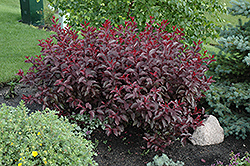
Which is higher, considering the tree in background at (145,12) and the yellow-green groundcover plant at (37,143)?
the tree in background at (145,12)

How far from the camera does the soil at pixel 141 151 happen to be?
107 inches

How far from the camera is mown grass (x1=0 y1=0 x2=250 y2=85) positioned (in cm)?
450

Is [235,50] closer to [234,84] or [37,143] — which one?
[234,84]

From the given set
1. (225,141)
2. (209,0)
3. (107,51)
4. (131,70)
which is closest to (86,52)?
(107,51)

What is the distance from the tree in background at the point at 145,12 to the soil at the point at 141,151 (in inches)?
77.9

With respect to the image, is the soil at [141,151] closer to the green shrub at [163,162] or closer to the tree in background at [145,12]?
the green shrub at [163,162]

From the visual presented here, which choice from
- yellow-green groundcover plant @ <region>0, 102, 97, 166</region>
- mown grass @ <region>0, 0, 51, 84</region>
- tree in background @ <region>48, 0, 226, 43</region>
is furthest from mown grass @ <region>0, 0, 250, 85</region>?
yellow-green groundcover plant @ <region>0, 102, 97, 166</region>

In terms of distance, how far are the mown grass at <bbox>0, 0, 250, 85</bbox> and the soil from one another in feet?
7.46

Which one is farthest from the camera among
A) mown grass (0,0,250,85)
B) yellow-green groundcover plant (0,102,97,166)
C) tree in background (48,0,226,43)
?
mown grass (0,0,250,85)

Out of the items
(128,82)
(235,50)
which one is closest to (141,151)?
(128,82)

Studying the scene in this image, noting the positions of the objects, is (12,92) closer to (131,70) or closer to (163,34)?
(131,70)

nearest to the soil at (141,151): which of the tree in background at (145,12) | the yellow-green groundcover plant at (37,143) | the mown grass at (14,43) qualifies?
the yellow-green groundcover plant at (37,143)

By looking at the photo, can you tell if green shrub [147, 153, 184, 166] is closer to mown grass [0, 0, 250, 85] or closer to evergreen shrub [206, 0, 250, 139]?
evergreen shrub [206, 0, 250, 139]

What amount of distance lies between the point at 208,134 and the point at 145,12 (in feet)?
7.35
